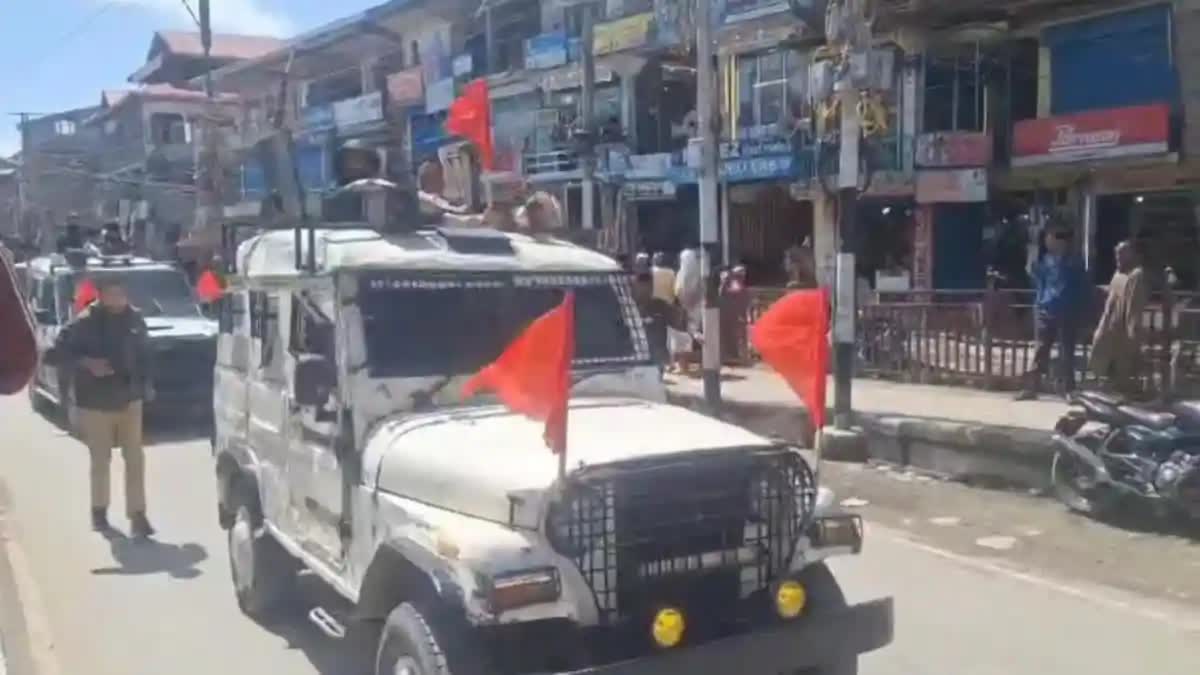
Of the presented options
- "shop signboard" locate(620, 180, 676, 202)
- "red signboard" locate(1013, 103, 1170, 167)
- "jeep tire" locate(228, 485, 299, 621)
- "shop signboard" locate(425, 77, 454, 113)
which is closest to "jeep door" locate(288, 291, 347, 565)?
"jeep tire" locate(228, 485, 299, 621)

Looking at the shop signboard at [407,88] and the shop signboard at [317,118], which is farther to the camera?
the shop signboard at [317,118]

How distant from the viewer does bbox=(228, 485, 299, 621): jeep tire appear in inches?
248

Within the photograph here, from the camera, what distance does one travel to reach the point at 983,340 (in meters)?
13.5

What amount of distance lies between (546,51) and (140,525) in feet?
76.7

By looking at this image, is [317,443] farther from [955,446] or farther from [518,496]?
[955,446]

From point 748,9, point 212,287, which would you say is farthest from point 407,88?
point 212,287

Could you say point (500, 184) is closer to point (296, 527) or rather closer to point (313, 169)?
point (296, 527)

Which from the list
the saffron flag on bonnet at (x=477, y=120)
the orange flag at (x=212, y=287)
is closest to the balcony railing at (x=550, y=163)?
the saffron flag on bonnet at (x=477, y=120)

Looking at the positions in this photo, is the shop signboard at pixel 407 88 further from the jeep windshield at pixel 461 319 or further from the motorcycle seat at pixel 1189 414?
the jeep windshield at pixel 461 319

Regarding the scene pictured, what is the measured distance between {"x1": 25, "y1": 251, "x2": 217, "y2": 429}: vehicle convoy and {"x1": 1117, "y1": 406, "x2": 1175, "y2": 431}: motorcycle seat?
387 inches

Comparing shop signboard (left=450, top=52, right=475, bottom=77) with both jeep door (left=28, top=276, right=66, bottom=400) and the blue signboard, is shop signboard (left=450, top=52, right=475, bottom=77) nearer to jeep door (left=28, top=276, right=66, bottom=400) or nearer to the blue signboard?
the blue signboard

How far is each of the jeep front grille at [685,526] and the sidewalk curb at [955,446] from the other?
5669 mm

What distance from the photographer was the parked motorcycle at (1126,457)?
7805 millimetres

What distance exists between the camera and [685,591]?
161 inches
